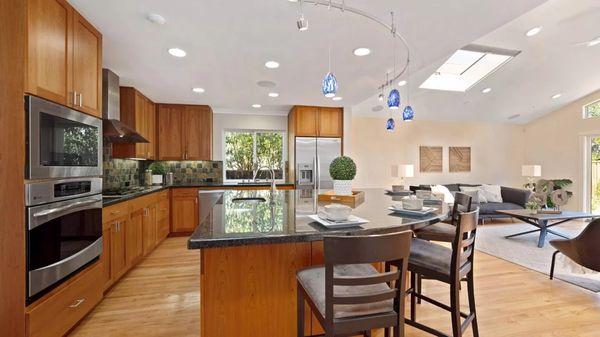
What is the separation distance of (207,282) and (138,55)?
2.56m

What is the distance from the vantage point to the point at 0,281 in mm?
1474

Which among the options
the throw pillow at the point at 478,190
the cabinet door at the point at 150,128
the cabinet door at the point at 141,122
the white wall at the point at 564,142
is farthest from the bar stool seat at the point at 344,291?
the white wall at the point at 564,142

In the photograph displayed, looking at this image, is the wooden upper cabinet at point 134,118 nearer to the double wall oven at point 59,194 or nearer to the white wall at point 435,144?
the double wall oven at point 59,194

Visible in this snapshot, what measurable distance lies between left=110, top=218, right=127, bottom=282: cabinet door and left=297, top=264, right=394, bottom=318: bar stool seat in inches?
84.4

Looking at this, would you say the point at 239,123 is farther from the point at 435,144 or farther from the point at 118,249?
the point at 435,144

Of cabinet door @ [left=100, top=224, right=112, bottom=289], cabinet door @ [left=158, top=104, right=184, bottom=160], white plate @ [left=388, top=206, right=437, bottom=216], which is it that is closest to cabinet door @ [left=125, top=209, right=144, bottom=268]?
cabinet door @ [left=100, top=224, right=112, bottom=289]

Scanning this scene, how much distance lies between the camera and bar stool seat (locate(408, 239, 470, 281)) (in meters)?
1.56

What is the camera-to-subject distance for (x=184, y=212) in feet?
15.2

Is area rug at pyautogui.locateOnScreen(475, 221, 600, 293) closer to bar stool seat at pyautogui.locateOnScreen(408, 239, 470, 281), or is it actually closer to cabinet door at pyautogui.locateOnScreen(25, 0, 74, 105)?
bar stool seat at pyautogui.locateOnScreen(408, 239, 470, 281)

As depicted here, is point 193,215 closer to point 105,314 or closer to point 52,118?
point 105,314

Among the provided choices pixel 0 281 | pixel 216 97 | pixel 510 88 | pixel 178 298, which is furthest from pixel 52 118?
pixel 510 88

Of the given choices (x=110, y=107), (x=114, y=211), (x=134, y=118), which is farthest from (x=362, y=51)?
(x=134, y=118)

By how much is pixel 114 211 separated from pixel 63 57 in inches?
54.0

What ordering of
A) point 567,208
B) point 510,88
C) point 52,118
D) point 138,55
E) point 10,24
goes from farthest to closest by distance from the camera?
point 567,208 → point 510,88 → point 138,55 → point 52,118 → point 10,24
